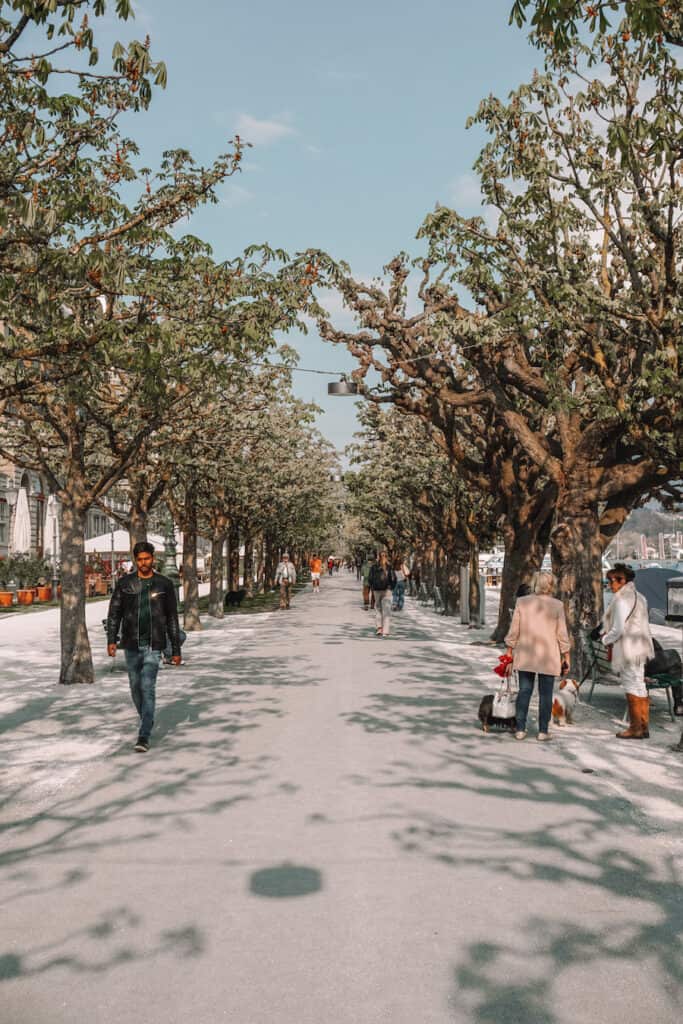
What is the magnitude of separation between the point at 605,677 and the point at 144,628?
317 inches

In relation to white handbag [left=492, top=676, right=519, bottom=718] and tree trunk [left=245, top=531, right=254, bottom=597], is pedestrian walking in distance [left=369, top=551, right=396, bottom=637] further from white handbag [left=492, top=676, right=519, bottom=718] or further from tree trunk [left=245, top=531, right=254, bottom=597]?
tree trunk [left=245, top=531, right=254, bottom=597]

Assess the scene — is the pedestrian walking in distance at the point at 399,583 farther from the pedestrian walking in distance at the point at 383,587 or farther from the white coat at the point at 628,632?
the white coat at the point at 628,632

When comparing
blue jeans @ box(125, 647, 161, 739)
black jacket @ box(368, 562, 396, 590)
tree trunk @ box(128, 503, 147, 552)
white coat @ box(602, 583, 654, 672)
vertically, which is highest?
tree trunk @ box(128, 503, 147, 552)

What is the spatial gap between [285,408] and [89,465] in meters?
12.8

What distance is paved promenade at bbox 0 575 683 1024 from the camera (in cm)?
404

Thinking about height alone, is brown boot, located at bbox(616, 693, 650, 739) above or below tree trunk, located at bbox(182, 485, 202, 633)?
below

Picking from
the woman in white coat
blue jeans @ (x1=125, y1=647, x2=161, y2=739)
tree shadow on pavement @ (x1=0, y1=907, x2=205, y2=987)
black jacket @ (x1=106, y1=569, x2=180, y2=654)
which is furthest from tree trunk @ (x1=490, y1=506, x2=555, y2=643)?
tree shadow on pavement @ (x1=0, y1=907, x2=205, y2=987)

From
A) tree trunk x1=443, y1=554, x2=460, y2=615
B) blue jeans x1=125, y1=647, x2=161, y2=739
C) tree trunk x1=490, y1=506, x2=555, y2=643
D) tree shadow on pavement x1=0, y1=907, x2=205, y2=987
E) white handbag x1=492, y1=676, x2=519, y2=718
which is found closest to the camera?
tree shadow on pavement x1=0, y1=907, x2=205, y2=987

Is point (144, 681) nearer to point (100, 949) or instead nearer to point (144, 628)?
point (144, 628)

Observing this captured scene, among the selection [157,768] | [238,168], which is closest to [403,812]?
[157,768]

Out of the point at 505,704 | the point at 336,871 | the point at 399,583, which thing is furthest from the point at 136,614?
the point at 399,583

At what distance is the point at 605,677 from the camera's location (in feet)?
49.1

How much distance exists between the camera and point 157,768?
8547 millimetres

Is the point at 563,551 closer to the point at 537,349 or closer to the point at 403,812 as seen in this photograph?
the point at 537,349
